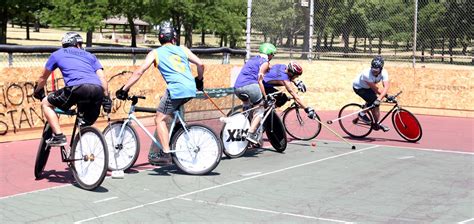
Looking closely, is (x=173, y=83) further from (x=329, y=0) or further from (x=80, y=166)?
(x=329, y=0)

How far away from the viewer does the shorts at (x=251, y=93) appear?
11.0m

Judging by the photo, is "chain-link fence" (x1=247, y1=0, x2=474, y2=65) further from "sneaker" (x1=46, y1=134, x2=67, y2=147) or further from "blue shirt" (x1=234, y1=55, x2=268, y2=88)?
"sneaker" (x1=46, y1=134, x2=67, y2=147)

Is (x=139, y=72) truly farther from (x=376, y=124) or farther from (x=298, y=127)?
(x=376, y=124)

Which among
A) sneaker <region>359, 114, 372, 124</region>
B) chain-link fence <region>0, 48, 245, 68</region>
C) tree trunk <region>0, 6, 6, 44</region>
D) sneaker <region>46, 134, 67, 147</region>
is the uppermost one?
tree trunk <region>0, 6, 6, 44</region>

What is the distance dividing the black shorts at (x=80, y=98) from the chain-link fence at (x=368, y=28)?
415 inches

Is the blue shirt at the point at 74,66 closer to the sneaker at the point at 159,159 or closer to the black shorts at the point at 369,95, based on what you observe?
the sneaker at the point at 159,159

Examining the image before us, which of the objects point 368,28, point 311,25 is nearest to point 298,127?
point 311,25

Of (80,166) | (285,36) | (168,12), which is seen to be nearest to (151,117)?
(80,166)

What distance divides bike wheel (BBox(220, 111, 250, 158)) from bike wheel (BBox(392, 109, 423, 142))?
11.7ft

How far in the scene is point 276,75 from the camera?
11.6m

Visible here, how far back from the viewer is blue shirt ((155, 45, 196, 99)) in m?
8.93

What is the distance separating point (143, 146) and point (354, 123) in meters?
4.25

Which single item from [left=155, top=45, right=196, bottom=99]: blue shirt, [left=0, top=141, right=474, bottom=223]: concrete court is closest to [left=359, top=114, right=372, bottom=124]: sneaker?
[left=0, top=141, right=474, bottom=223]: concrete court

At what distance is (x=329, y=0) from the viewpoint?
19.9m
